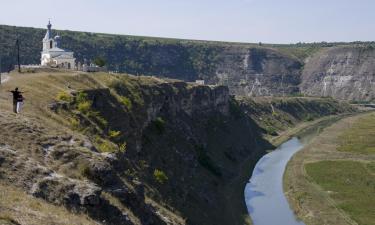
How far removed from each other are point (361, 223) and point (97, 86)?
1181 inches

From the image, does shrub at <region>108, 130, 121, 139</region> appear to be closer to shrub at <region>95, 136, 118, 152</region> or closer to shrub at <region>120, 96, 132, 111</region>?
shrub at <region>95, 136, 118, 152</region>

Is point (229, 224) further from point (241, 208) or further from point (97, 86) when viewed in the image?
point (97, 86)

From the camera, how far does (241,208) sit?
5709 cm

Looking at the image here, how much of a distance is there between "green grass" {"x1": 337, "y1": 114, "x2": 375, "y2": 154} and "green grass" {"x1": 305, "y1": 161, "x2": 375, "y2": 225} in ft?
51.9

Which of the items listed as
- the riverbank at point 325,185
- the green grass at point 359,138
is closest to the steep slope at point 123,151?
the riverbank at point 325,185

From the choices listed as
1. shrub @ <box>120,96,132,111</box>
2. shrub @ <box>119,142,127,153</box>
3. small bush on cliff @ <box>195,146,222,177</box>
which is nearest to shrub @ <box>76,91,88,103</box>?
shrub @ <box>119,142,127,153</box>

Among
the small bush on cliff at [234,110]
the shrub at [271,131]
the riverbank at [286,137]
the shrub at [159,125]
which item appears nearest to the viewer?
the shrub at [159,125]

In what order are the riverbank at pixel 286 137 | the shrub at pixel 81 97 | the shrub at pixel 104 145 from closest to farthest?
the shrub at pixel 104 145, the shrub at pixel 81 97, the riverbank at pixel 286 137

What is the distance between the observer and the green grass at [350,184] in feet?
182

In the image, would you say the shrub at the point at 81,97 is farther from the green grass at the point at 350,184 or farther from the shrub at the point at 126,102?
the green grass at the point at 350,184

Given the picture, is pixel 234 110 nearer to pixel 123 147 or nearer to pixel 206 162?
pixel 206 162

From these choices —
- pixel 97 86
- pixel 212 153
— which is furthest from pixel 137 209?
pixel 212 153

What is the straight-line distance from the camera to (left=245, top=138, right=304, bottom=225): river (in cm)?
5569

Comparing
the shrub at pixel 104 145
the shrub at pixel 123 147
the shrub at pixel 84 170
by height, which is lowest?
the shrub at pixel 123 147
